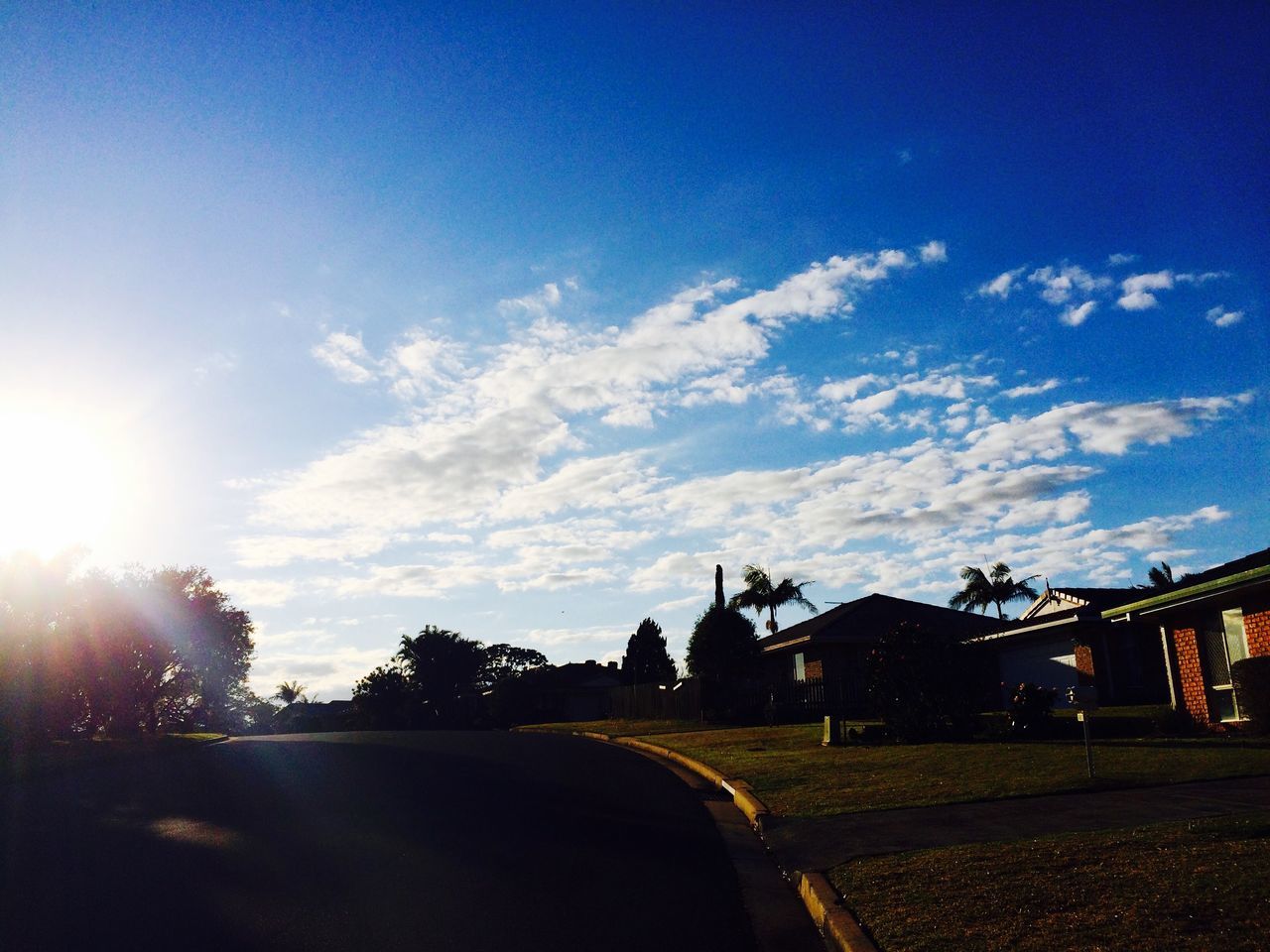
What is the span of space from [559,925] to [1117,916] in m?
3.61

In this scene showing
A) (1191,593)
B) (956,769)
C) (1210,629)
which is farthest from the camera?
(1210,629)

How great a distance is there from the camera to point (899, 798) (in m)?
11.8

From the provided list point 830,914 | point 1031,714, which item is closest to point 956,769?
point 1031,714

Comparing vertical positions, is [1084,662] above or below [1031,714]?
above

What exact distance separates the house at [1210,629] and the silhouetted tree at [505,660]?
83.1 m

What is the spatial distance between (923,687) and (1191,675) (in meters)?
5.56

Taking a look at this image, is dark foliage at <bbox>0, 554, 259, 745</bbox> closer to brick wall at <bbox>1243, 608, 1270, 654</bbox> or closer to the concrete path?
the concrete path

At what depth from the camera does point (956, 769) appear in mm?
14242

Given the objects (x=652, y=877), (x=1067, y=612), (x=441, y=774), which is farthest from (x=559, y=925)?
(x=1067, y=612)

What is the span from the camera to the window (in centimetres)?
1867

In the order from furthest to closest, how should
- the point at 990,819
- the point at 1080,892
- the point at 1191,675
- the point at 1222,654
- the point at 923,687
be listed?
1. the point at 1191,675
2. the point at 923,687
3. the point at 1222,654
4. the point at 990,819
5. the point at 1080,892

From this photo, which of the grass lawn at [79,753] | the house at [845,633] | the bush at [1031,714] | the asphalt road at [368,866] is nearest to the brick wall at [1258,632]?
the bush at [1031,714]

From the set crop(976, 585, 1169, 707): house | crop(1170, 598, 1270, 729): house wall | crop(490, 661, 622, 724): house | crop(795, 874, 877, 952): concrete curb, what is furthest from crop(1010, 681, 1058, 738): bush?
crop(490, 661, 622, 724): house

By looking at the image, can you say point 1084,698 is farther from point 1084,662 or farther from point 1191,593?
point 1084,662
